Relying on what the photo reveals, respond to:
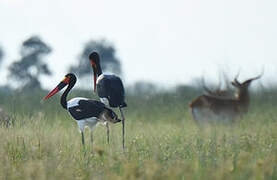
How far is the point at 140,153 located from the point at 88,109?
1317 millimetres

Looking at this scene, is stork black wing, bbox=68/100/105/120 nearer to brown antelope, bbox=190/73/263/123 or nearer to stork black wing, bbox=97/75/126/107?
stork black wing, bbox=97/75/126/107

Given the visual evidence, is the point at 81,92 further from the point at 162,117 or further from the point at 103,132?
the point at 103,132

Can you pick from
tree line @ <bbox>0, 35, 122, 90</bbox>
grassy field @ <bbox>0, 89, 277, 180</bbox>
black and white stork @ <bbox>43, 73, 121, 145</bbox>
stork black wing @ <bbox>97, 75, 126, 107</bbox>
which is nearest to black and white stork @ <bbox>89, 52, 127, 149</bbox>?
stork black wing @ <bbox>97, 75, 126, 107</bbox>

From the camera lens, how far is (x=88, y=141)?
891 centimetres

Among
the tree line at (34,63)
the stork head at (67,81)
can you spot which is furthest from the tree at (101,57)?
the stork head at (67,81)

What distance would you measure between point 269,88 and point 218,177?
1315cm

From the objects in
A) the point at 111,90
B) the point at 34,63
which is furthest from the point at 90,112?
the point at 34,63

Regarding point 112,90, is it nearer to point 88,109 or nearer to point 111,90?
point 111,90

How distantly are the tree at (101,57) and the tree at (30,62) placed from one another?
2617mm

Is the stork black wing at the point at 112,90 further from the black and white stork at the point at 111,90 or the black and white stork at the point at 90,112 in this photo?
the black and white stork at the point at 90,112

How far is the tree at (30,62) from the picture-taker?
34.0 meters

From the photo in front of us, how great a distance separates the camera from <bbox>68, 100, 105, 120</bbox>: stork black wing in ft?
26.1

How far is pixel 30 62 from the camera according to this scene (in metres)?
34.1

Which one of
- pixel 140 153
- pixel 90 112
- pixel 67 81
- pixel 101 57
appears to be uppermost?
pixel 101 57
